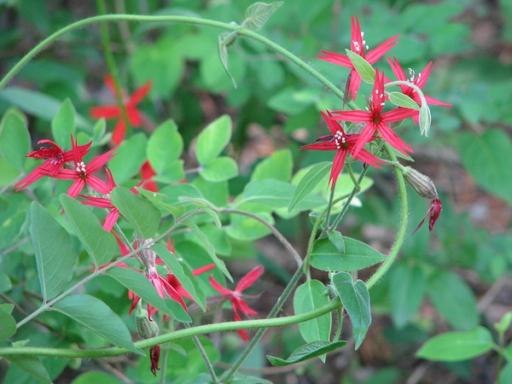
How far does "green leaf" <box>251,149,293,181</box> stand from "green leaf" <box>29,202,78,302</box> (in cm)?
43

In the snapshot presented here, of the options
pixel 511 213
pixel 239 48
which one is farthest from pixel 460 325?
pixel 511 213

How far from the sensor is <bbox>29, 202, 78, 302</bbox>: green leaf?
0.85 metres

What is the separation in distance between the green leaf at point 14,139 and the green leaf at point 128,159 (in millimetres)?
134

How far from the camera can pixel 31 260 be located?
47.3 inches

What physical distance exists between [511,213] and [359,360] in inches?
40.1

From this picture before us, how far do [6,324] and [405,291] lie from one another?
1.17 meters

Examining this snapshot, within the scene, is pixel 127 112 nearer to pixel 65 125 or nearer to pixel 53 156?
pixel 65 125

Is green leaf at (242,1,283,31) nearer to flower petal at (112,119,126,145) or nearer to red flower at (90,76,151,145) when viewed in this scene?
flower petal at (112,119,126,145)

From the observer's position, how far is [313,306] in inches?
36.5

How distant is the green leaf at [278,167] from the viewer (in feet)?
4.09

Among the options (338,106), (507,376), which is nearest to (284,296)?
(507,376)

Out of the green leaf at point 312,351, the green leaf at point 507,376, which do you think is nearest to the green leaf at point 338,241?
the green leaf at point 312,351

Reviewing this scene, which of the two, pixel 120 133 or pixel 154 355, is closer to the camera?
pixel 154 355

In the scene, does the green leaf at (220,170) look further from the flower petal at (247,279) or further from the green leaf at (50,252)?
the green leaf at (50,252)
